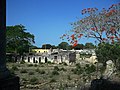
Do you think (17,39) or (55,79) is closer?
(55,79)

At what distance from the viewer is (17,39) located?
154 ft

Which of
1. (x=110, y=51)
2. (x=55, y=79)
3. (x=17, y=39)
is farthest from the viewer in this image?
(x=17, y=39)

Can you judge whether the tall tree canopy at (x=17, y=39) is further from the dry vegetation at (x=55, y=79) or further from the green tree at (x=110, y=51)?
the green tree at (x=110, y=51)

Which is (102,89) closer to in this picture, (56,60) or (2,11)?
(2,11)

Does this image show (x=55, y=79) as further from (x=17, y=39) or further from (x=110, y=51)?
(x=17, y=39)

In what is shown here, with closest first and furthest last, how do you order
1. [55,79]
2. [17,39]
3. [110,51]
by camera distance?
[110,51] → [55,79] → [17,39]

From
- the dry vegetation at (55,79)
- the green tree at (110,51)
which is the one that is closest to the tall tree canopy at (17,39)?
the dry vegetation at (55,79)

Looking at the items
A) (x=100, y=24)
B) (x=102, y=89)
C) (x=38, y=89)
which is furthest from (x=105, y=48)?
(x=102, y=89)

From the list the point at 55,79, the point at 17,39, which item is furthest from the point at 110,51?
the point at 17,39

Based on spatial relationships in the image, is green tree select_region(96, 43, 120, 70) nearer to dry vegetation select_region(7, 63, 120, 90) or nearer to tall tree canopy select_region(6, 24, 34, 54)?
dry vegetation select_region(7, 63, 120, 90)

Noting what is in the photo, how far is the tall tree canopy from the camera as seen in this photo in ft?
151

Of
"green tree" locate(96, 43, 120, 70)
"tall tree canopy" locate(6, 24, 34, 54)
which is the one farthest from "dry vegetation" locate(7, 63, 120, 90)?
"tall tree canopy" locate(6, 24, 34, 54)

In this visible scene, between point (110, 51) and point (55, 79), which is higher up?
point (110, 51)

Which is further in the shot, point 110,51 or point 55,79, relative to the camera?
point 55,79
